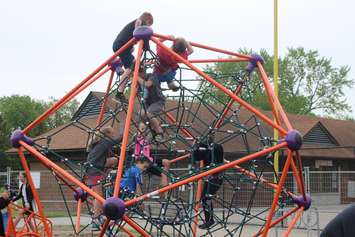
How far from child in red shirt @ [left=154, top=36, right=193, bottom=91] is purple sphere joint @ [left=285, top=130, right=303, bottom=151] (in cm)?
177

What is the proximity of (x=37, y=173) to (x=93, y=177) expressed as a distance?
11990 millimetres

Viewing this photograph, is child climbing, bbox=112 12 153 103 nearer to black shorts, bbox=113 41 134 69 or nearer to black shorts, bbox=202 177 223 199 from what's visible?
black shorts, bbox=113 41 134 69

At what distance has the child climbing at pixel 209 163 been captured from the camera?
673cm

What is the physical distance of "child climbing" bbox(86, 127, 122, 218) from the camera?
6977mm

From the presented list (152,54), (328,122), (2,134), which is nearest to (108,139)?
(152,54)

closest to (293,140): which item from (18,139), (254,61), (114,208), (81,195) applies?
(114,208)

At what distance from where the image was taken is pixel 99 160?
7.29 metres

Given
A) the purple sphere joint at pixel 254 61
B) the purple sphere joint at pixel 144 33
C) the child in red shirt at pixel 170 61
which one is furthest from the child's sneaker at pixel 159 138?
the purple sphere joint at pixel 254 61

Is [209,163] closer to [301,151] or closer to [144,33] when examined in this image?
[144,33]

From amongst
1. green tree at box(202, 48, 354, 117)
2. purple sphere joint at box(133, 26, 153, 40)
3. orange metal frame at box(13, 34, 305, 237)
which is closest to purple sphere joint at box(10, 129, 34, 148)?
orange metal frame at box(13, 34, 305, 237)

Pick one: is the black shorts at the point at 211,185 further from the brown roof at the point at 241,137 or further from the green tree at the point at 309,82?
the green tree at the point at 309,82

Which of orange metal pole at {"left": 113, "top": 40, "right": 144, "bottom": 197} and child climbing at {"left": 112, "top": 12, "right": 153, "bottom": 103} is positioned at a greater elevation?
child climbing at {"left": 112, "top": 12, "right": 153, "bottom": 103}

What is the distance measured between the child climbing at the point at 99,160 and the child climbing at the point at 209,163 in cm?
99

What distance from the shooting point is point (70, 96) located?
671cm
